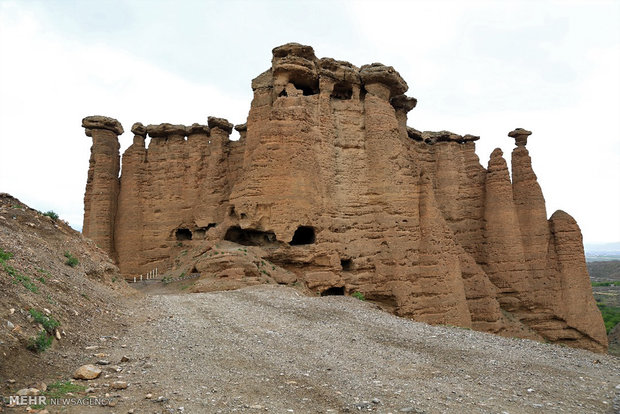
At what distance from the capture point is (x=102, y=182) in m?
26.4

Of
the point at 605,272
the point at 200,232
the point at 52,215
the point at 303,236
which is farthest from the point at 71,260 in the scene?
the point at 605,272

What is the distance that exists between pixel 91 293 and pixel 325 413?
23.4ft

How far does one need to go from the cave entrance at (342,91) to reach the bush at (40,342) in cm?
1898

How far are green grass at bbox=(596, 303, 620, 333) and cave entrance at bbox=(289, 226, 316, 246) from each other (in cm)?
4882

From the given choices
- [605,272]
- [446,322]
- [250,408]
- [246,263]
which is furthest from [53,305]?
[605,272]

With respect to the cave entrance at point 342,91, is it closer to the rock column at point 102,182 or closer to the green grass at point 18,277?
the rock column at point 102,182

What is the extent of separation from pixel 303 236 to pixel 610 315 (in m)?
59.9

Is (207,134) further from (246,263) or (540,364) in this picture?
(540,364)

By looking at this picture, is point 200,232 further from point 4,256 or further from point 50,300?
point 50,300

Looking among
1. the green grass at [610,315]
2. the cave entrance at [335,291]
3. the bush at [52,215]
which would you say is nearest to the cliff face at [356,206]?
the cave entrance at [335,291]

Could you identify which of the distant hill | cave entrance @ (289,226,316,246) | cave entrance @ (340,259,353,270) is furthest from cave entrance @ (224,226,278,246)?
the distant hill

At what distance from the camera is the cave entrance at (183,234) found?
88.4 feet

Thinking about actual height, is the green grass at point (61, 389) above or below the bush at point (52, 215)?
below

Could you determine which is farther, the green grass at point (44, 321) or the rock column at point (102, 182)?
the rock column at point (102, 182)
